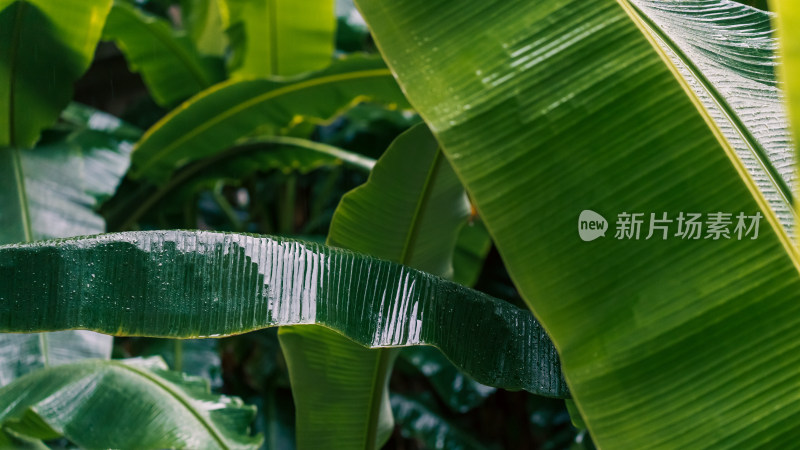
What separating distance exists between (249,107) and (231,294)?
0.77 metres

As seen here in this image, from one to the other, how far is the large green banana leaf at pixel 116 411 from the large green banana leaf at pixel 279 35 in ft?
2.65

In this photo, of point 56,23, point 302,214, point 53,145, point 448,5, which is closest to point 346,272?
point 448,5

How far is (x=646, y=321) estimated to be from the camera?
381 mm

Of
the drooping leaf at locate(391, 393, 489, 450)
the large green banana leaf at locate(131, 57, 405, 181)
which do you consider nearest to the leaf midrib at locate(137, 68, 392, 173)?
the large green banana leaf at locate(131, 57, 405, 181)

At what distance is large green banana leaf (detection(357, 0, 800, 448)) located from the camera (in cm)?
37

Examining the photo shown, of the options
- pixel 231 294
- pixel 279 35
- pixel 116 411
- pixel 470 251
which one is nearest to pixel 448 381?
pixel 470 251

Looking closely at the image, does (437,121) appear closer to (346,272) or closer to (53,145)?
(346,272)

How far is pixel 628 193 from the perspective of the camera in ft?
A: 1.31

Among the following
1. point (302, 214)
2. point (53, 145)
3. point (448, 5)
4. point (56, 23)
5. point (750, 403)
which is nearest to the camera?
point (750, 403)

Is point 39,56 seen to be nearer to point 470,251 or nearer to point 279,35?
point 279,35

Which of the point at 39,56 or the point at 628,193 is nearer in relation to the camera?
the point at 628,193

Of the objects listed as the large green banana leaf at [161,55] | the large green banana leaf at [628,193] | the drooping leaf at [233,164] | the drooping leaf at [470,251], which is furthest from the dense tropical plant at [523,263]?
the large green banana leaf at [161,55]

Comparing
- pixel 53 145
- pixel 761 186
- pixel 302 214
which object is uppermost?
pixel 302 214

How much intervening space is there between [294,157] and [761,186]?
40.3 inches
